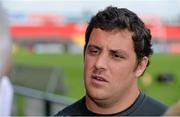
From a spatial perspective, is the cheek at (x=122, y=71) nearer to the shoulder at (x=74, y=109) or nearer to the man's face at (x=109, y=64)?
the man's face at (x=109, y=64)

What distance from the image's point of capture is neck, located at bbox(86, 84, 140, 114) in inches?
83.0

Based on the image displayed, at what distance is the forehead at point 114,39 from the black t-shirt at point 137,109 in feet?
0.69

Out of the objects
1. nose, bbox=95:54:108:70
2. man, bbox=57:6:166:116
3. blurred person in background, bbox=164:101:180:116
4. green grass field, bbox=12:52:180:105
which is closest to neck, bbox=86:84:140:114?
man, bbox=57:6:166:116

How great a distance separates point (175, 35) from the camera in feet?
87.0

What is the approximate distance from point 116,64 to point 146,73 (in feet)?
40.6

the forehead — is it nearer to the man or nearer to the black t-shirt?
the man

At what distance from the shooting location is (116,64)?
207 cm

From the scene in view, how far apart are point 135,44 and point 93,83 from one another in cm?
20

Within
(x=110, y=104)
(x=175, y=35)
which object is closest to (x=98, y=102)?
(x=110, y=104)

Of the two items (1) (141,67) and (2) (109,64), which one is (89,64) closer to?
(2) (109,64)

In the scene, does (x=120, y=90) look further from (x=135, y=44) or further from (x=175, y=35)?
(x=175, y=35)

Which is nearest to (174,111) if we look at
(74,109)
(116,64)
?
(116,64)

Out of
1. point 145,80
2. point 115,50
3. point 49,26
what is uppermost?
point 115,50

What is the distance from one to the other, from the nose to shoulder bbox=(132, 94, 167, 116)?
212mm
